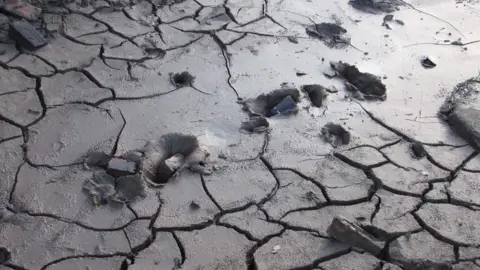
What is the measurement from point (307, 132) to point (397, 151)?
1.64ft

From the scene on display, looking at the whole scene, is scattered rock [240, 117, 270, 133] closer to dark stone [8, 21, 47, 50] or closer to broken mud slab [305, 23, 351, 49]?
broken mud slab [305, 23, 351, 49]

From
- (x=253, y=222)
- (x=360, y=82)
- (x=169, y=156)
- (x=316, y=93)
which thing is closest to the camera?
(x=253, y=222)

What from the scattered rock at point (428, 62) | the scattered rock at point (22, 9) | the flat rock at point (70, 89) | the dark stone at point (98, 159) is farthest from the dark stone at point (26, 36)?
the scattered rock at point (428, 62)

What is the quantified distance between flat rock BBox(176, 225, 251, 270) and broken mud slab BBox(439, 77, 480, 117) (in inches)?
64.6

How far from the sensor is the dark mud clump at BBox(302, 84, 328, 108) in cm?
359

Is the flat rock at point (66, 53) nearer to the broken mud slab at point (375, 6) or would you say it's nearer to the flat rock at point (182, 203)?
the flat rock at point (182, 203)

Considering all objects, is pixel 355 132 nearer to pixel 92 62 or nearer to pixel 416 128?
pixel 416 128

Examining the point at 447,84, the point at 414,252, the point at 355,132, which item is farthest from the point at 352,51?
the point at 414,252

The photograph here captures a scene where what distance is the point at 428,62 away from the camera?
4039 mm

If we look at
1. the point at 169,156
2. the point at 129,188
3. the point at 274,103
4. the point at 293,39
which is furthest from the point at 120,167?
the point at 293,39

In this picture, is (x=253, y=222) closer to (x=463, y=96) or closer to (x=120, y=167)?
(x=120, y=167)

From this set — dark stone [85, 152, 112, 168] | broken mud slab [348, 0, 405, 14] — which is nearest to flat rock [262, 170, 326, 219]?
dark stone [85, 152, 112, 168]

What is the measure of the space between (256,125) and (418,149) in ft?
2.96

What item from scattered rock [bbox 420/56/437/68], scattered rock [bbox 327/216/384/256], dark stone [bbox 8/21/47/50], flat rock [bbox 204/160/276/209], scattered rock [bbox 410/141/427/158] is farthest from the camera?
scattered rock [bbox 420/56/437/68]
